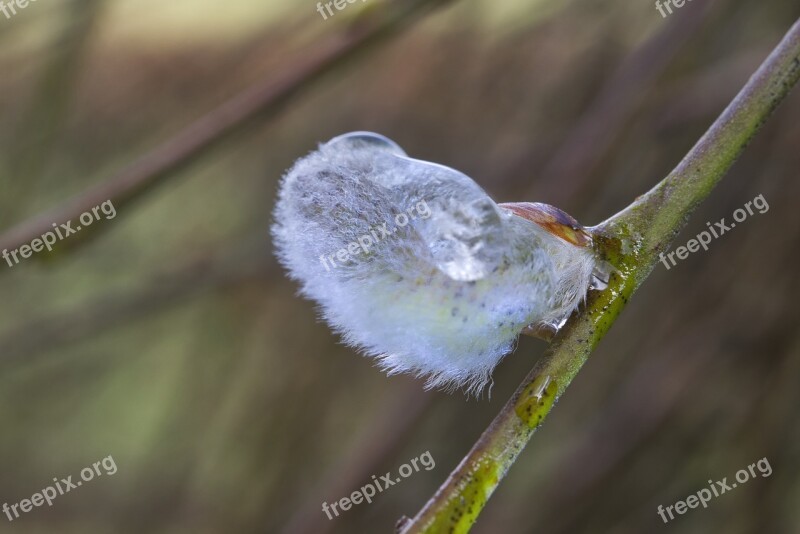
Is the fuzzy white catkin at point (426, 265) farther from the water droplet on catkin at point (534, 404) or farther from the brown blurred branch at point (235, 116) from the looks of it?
the brown blurred branch at point (235, 116)

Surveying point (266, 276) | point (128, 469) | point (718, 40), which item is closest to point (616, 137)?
point (718, 40)

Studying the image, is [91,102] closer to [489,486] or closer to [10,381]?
[10,381]

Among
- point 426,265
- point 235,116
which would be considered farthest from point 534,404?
point 235,116

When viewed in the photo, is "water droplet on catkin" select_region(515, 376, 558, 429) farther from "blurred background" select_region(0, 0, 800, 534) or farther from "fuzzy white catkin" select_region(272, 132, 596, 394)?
"blurred background" select_region(0, 0, 800, 534)

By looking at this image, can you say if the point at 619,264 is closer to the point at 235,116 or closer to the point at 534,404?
the point at 534,404

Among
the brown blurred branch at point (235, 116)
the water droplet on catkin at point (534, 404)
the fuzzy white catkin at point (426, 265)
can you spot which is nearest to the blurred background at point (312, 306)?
the brown blurred branch at point (235, 116)

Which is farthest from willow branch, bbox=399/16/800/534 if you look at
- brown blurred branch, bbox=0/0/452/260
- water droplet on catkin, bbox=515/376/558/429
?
brown blurred branch, bbox=0/0/452/260
